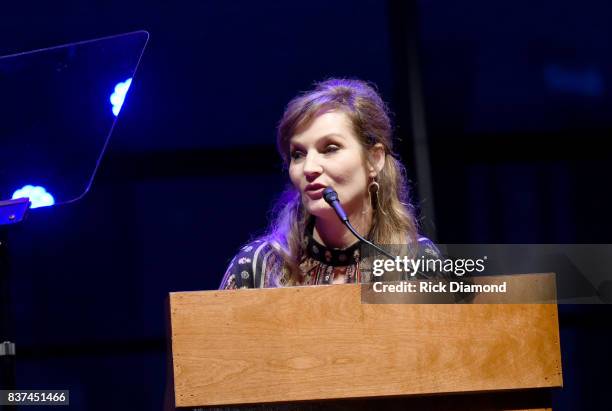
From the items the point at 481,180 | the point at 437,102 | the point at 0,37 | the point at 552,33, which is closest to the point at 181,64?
the point at 0,37

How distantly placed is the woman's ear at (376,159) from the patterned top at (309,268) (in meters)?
0.22

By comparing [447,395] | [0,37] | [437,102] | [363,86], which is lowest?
[447,395]

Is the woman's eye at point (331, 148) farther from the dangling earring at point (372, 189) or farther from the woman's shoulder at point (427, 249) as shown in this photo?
the woman's shoulder at point (427, 249)

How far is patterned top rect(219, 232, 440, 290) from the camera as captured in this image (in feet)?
7.70

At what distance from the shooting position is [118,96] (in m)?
2.12

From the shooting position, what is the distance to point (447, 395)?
173 cm

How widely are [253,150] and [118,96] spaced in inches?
54.9

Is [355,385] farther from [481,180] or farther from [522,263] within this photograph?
[481,180]

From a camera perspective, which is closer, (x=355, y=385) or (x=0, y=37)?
(x=355, y=385)

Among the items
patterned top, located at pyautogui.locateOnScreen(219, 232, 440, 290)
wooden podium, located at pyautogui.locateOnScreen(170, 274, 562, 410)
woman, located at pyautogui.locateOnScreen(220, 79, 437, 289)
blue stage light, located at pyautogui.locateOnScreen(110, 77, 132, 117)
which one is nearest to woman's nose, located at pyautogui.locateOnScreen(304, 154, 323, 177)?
woman, located at pyautogui.locateOnScreen(220, 79, 437, 289)

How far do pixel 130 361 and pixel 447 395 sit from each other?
1879 mm

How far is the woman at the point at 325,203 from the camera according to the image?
2.32 m

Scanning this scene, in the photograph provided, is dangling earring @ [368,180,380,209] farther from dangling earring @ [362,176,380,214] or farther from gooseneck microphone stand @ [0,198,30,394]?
gooseneck microphone stand @ [0,198,30,394]

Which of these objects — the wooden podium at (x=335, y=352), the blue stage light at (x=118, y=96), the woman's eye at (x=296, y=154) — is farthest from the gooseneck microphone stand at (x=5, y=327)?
the woman's eye at (x=296, y=154)
